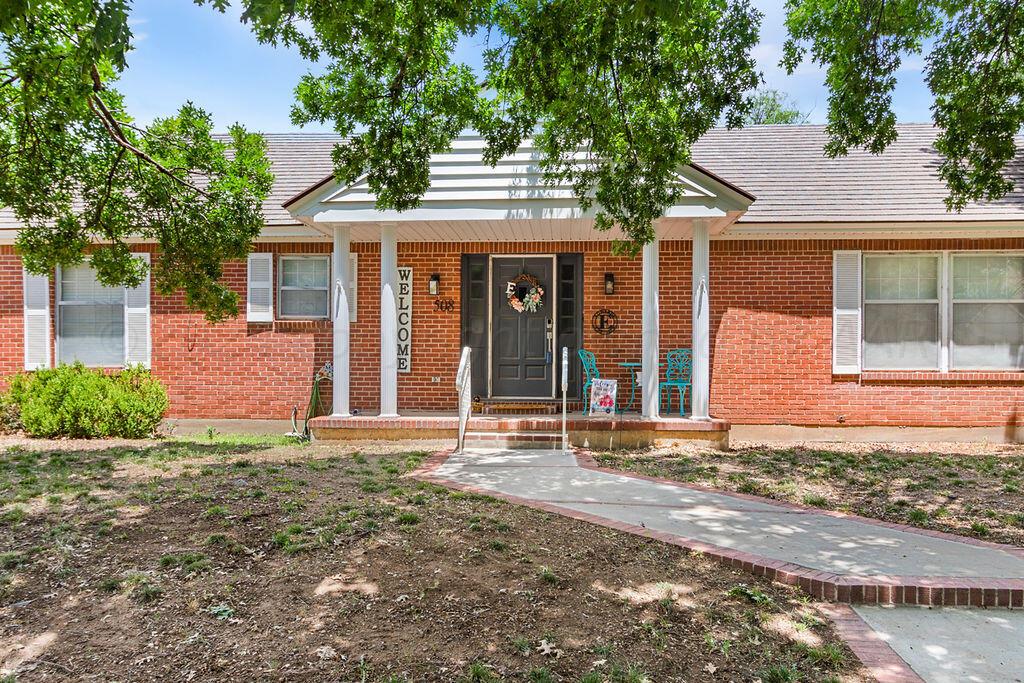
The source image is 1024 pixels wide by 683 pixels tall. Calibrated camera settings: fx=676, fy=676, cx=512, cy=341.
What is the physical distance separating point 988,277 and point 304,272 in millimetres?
10602

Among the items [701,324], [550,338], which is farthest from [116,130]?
[701,324]

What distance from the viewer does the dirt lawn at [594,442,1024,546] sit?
586 cm

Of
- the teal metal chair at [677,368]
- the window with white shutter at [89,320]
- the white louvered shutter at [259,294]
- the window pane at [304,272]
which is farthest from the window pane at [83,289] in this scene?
the teal metal chair at [677,368]

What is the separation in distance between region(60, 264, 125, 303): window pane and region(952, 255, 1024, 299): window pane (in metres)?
13.2

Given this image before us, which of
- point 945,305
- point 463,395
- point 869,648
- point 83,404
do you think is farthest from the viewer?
point 945,305

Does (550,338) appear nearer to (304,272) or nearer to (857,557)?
(304,272)

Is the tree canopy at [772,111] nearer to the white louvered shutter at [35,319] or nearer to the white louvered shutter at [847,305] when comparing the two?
the white louvered shutter at [847,305]

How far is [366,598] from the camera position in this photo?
3.91 meters

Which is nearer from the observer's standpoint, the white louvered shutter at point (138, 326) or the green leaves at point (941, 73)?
the green leaves at point (941, 73)

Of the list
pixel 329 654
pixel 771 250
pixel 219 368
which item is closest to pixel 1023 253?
pixel 771 250

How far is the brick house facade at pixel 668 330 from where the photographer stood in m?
10.2

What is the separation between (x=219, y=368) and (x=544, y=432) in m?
5.49

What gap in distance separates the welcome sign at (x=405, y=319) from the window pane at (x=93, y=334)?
15.0 ft

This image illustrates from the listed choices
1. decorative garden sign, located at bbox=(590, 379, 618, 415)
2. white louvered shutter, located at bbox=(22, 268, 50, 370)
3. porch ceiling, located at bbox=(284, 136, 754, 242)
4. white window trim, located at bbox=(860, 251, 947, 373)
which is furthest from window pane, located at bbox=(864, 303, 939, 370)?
white louvered shutter, located at bbox=(22, 268, 50, 370)
